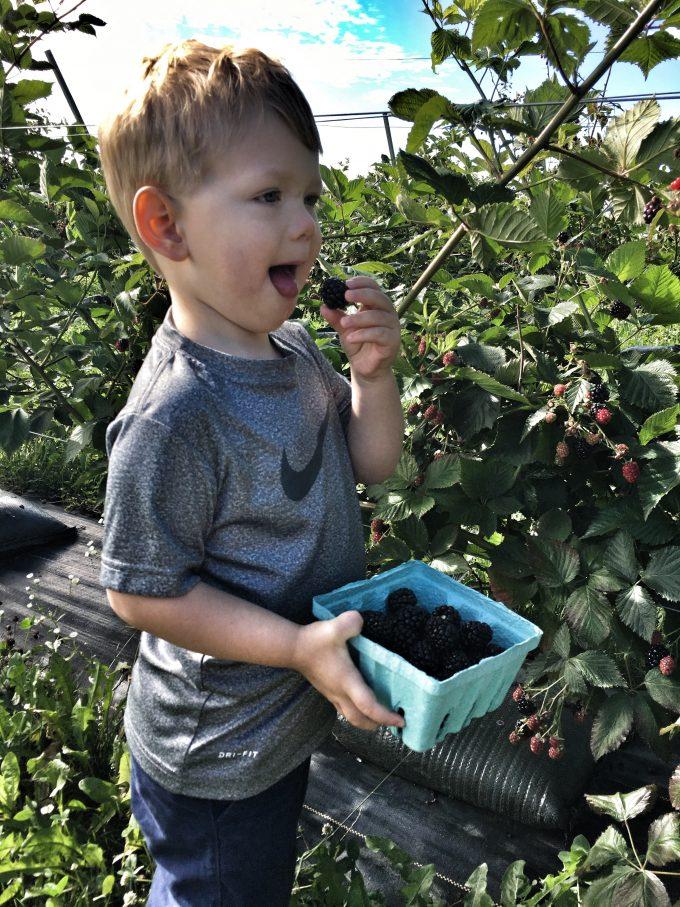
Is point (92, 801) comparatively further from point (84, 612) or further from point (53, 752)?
point (84, 612)

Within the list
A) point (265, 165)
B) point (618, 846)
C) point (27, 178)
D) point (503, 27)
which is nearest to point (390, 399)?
point (265, 165)

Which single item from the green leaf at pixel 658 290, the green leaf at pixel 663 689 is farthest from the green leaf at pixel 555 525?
the green leaf at pixel 658 290

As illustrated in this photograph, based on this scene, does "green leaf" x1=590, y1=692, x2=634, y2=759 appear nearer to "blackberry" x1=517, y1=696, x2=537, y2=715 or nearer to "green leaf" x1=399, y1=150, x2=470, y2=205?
"blackberry" x1=517, y1=696, x2=537, y2=715

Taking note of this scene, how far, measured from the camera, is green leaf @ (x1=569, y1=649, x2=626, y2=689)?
1226mm

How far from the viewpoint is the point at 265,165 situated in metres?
0.82

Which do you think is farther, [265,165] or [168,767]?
[168,767]

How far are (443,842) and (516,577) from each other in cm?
62

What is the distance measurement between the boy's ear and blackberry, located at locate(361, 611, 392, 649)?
0.42 m

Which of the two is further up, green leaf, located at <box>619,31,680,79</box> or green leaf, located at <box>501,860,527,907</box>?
green leaf, located at <box>619,31,680,79</box>

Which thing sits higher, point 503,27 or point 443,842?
point 503,27

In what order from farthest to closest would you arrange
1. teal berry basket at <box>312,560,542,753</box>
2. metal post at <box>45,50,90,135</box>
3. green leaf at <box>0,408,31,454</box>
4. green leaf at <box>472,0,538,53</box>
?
metal post at <box>45,50,90,135</box>, green leaf at <box>0,408,31,454</box>, green leaf at <box>472,0,538,53</box>, teal berry basket at <box>312,560,542,753</box>

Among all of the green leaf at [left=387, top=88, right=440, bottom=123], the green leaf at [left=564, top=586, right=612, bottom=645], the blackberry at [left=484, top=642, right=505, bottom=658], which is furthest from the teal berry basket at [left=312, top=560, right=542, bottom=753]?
the green leaf at [left=387, top=88, right=440, bottom=123]

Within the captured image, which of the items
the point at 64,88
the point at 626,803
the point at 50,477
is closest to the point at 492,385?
the point at 626,803

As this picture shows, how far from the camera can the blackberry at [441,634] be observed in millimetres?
829
